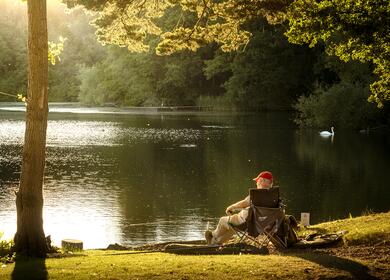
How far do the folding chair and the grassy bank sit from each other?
1.80 feet

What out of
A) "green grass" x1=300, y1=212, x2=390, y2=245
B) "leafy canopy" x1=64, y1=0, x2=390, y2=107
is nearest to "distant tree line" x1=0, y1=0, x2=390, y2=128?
"leafy canopy" x1=64, y1=0, x2=390, y2=107

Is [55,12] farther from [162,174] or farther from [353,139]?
[162,174]

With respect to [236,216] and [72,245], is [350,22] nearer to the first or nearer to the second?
[236,216]

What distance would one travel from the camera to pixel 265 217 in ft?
31.7

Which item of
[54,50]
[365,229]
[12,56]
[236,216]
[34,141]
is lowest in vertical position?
[365,229]

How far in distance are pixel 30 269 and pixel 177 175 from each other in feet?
70.5

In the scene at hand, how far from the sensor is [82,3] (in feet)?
44.9

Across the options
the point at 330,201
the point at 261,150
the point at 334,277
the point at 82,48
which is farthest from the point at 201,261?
the point at 82,48

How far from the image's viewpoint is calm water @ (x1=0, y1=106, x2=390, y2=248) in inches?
776

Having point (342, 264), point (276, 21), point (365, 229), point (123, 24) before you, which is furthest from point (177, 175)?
point (342, 264)

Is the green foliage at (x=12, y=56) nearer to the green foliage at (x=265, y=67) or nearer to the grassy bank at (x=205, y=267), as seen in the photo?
the green foliage at (x=265, y=67)

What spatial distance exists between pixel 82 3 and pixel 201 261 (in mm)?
7562

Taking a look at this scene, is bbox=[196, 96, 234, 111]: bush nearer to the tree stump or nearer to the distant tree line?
the distant tree line

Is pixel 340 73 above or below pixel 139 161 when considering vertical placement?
above
